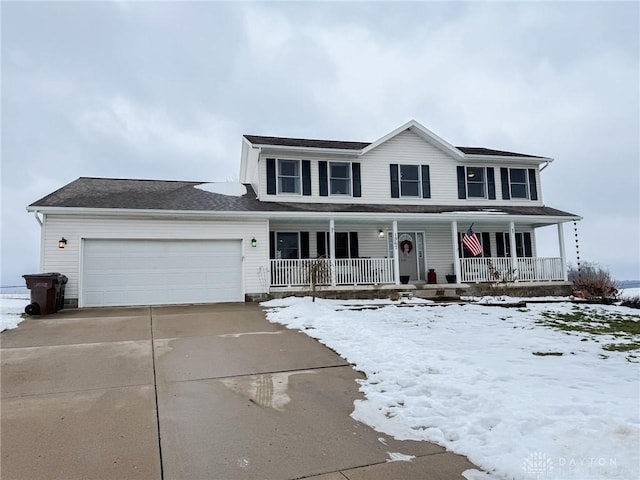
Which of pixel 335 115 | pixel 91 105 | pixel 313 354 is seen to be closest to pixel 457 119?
pixel 335 115

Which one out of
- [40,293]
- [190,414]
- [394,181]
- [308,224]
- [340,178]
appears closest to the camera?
[190,414]

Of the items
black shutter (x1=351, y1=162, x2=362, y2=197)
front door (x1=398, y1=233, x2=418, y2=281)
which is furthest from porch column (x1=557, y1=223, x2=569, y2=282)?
black shutter (x1=351, y1=162, x2=362, y2=197)

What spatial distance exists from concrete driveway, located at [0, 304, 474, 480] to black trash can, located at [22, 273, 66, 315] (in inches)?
132

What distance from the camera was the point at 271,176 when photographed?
47.6ft

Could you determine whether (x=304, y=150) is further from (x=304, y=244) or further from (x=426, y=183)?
(x=426, y=183)

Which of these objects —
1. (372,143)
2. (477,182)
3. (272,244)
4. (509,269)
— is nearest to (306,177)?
(272,244)

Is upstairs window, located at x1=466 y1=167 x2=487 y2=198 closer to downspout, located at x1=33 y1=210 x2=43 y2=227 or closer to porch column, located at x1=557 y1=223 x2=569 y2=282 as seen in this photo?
porch column, located at x1=557 y1=223 x2=569 y2=282

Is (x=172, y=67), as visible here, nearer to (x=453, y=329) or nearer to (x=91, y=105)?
(x=91, y=105)

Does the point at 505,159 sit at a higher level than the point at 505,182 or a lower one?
higher

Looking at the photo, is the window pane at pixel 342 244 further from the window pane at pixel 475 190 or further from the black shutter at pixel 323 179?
→ the window pane at pixel 475 190

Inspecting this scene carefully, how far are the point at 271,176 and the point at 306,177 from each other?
53.5 inches

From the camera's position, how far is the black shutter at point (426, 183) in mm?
15898

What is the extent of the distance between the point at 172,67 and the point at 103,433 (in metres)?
23.0

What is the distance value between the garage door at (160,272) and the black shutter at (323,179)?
4042 millimetres
